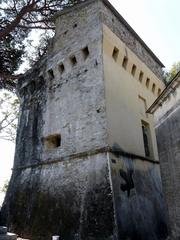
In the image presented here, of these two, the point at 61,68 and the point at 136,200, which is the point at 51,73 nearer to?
the point at 61,68

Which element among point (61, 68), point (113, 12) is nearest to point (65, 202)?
point (61, 68)

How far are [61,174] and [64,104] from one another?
2638 mm

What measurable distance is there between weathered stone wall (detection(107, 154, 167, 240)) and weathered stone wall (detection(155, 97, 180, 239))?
54.7 inches

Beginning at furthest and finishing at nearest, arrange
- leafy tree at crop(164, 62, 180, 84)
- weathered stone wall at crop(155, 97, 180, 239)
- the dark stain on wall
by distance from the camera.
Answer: leafy tree at crop(164, 62, 180, 84) < the dark stain on wall < weathered stone wall at crop(155, 97, 180, 239)

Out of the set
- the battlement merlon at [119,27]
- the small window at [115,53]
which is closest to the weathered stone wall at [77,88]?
the battlement merlon at [119,27]

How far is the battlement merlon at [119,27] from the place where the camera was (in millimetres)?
9382

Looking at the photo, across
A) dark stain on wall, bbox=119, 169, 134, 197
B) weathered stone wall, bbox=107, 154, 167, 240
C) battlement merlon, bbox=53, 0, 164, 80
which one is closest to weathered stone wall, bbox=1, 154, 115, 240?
weathered stone wall, bbox=107, 154, 167, 240

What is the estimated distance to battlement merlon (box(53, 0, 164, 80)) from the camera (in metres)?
9.38

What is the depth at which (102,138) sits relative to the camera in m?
7.22

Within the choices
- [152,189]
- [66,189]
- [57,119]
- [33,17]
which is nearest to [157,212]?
[152,189]

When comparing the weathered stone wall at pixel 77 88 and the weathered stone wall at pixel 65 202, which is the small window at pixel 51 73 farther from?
the weathered stone wall at pixel 65 202

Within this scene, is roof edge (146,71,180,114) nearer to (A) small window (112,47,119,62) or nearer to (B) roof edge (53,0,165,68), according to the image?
(A) small window (112,47,119,62)

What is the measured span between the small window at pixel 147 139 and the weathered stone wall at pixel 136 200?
1.15 meters

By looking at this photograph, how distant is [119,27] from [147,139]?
16.0 ft
